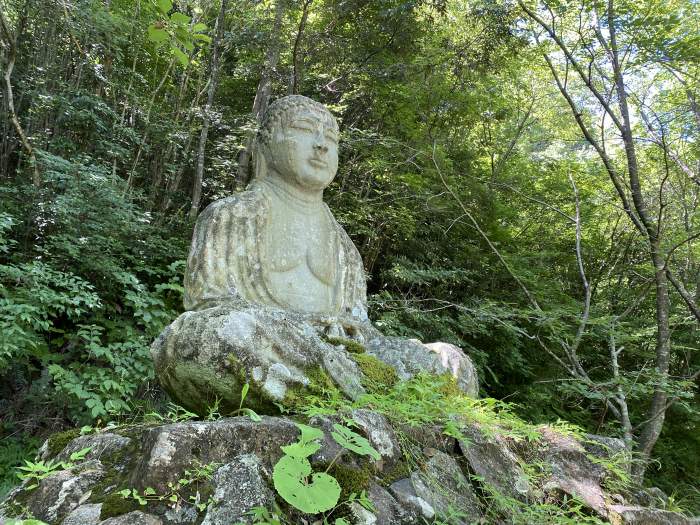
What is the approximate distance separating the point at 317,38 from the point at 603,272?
6187 millimetres

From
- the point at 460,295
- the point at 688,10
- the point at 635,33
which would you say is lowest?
the point at 460,295

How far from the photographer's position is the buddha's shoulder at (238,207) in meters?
3.48

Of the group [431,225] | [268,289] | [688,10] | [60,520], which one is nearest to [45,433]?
[268,289]

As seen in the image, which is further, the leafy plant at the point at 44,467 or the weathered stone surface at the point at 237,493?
the leafy plant at the point at 44,467

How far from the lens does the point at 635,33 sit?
5.59 meters

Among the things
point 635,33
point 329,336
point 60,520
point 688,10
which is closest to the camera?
point 60,520

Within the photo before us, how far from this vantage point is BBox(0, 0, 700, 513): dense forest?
19.6 ft

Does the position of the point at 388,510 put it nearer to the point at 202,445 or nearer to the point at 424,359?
the point at 202,445

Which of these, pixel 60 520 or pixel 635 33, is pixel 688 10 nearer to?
pixel 635 33

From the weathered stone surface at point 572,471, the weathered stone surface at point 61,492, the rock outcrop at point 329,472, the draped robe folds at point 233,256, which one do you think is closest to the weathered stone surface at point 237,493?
the rock outcrop at point 329,472

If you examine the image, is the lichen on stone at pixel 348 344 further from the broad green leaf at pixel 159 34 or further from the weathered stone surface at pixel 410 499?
the broad green leaf at pixel 159 34

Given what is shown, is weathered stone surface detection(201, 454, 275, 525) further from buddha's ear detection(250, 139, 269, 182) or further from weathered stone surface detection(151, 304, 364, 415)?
buddha's ear detection(250, 139, 269, 182)

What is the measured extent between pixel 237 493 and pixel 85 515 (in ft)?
1.49

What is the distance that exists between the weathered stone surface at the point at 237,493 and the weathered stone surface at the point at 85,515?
34cm
